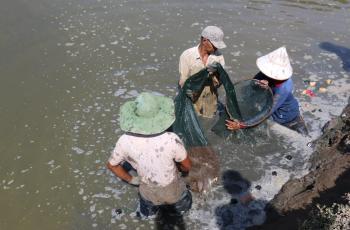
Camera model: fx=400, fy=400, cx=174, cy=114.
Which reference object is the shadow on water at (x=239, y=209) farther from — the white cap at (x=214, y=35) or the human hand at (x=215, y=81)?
the white cap at (x=214, y=35)

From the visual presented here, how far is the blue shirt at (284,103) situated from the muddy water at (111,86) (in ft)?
0.93

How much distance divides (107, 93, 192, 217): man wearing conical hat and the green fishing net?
3.22 ft

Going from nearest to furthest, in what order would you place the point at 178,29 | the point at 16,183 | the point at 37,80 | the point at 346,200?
the point at 346,200 → the point at 16,183 → the point at 37,80 → the point at 178,29

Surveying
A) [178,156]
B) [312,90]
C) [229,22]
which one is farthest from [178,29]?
[178,156]

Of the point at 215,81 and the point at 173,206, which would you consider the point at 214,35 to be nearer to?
the point at 215,81

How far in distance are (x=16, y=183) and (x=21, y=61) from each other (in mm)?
3234

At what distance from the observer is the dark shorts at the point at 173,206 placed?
4363mm

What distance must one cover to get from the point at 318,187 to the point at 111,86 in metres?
4.24

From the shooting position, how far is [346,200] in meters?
3.67

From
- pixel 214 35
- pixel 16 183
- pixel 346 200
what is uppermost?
pixel 214 35

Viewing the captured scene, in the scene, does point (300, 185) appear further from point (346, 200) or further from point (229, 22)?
point (229, 22)

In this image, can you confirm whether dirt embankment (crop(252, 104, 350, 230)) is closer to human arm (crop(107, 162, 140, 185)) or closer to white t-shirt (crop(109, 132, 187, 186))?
white t-shirt (crop(109, 132, 187, 186))

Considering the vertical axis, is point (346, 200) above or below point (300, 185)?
above

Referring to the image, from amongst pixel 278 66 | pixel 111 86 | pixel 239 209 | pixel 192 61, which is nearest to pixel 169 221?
pixel 239 209
